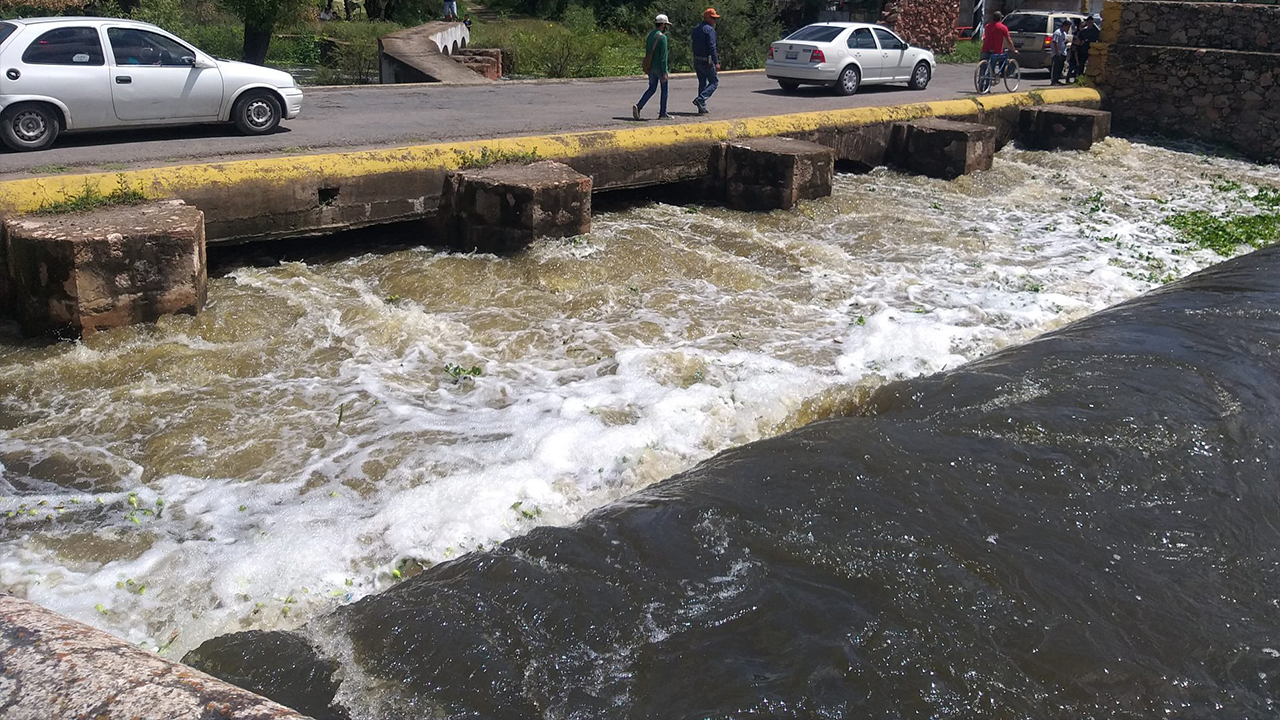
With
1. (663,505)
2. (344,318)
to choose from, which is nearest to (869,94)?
(344,318)

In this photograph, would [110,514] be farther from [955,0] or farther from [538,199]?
[955,0]

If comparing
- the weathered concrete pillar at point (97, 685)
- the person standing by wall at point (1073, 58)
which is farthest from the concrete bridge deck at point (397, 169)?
the person standing by wall at point (1073, 58)

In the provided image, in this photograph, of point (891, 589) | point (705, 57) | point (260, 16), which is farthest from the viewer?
point (260, 16)

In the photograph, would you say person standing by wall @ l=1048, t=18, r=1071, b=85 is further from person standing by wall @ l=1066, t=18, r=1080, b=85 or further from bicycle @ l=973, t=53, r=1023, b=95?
bicycle @ l=973, t=53, r=1023, b=95

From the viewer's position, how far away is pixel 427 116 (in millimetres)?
13453

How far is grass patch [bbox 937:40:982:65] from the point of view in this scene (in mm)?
32344

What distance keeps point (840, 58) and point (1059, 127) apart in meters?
4.22

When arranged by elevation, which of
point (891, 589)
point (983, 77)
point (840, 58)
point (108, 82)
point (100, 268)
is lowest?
point (891, 589)

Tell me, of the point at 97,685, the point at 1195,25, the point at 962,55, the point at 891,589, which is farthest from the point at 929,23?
the point at 97,685

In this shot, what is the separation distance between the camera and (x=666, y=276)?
32.5 feet

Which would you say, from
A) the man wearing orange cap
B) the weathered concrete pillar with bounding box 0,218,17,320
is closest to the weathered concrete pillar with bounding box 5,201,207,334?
the weathered concrete pillar with bounding box 0,218,17,320

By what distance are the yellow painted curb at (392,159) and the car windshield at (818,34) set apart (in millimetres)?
5540

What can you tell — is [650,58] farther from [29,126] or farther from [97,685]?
[97,685]

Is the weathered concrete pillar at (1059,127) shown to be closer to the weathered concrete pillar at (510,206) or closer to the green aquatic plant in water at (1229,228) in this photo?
the green aquatic plant in water at (1229,228)
